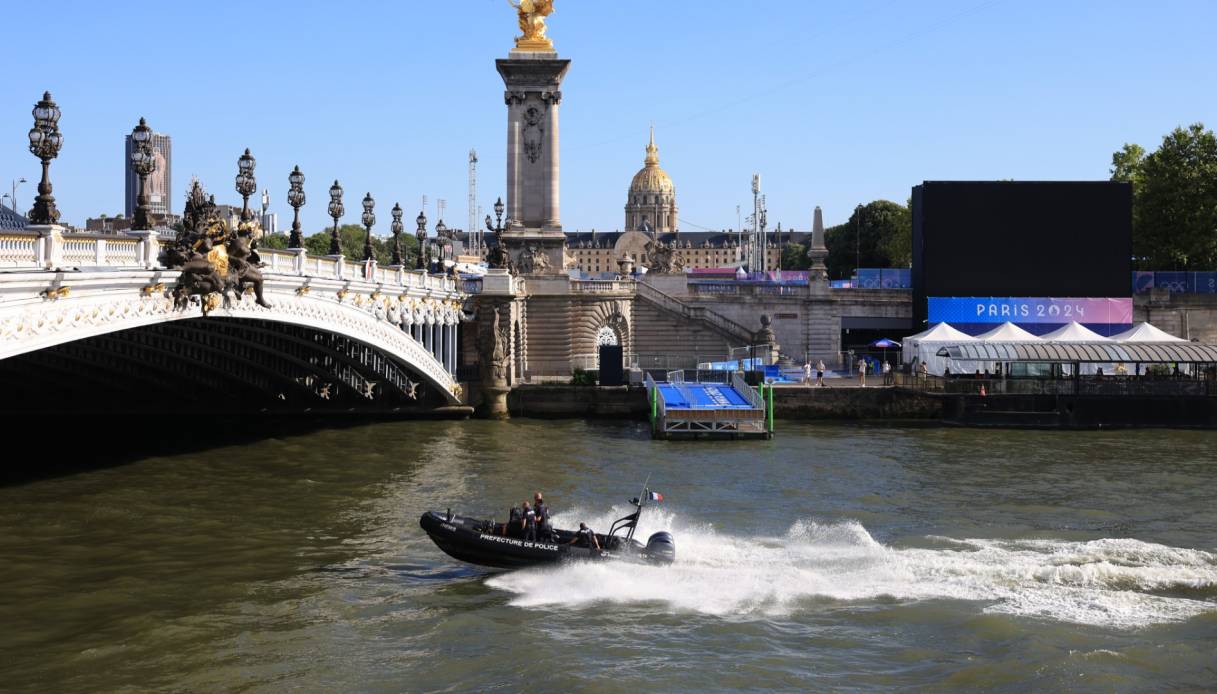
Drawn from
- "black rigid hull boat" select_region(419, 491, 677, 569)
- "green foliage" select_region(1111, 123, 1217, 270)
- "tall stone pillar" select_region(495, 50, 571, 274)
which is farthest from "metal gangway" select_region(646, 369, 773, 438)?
"green foliage" select_region(1111, 123, 1217, 270)

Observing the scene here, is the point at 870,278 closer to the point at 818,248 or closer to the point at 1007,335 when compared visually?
the point at 818,248

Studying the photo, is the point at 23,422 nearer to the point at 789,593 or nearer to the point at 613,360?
the point at 613,360

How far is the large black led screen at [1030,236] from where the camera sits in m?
76.0

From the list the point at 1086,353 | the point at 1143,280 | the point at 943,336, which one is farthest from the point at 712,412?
the point at 1143,280

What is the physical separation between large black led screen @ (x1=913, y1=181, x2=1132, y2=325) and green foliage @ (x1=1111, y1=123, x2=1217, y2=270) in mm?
15133

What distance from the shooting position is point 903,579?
30.6 metres

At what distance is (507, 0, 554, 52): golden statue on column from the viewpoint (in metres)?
82.2

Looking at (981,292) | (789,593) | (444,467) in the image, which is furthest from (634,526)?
(981,292)

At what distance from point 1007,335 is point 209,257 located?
45318 mm

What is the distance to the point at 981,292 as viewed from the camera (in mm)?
77375

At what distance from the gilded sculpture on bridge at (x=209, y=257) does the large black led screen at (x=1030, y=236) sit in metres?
47.5

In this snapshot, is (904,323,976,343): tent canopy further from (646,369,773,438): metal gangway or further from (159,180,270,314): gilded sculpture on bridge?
(159,180,270,314): gilded sculpture on bridge

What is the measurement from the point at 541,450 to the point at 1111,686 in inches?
1271

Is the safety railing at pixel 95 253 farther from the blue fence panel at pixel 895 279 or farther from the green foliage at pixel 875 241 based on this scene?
the green foliage at pixel 875 241
